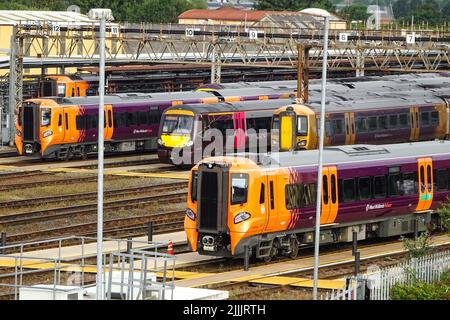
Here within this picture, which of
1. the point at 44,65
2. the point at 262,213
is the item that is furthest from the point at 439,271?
the point at 44,65

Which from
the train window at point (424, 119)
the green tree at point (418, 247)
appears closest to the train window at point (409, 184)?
the green tree at point (418, 247)

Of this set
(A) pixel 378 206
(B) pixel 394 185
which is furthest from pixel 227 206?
(B) pixel 394 185

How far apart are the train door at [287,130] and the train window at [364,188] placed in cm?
1330

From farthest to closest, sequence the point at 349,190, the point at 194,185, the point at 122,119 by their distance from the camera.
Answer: the point at 122,119 → the point at 349,190 → the point at 194,185

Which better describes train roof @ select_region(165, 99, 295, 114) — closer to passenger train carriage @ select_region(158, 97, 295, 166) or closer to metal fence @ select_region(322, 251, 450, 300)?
passenger train carriage @ select_region(158, 97, 295, 166)

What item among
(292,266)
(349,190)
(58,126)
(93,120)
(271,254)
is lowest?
(292,266)

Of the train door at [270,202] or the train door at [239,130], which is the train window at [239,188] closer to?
the train door at [270,202]

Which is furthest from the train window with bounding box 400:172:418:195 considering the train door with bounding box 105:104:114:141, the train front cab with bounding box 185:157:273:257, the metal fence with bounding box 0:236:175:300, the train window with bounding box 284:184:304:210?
the train door with bounding box 105:104:114:141

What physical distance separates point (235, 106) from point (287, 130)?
152 inches

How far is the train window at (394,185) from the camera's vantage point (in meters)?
36.2

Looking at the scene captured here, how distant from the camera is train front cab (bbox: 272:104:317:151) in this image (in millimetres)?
48938

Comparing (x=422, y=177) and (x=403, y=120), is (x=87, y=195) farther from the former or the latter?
(x=403, y=120)

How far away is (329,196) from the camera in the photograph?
113ft

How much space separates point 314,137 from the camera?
162 feet
